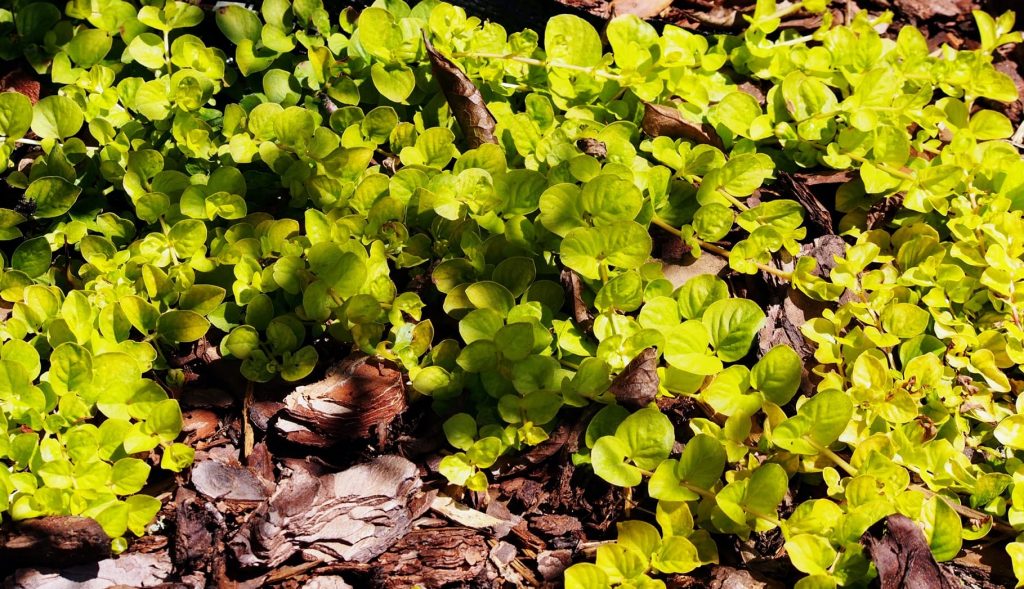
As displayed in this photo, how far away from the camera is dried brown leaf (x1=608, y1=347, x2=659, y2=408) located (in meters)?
1.98

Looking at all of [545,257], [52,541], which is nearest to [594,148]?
[545,257]

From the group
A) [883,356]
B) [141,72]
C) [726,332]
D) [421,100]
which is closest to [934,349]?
[883,356]

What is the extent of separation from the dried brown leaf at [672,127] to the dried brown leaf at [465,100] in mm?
518

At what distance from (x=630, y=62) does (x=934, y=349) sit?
4.10ft

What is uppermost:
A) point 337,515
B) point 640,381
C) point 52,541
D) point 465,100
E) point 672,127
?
point 465,100

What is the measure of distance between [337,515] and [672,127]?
157 centimetres

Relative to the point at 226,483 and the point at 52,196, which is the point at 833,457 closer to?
the point at 226,483

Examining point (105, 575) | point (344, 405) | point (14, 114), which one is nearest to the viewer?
point (105, 575)

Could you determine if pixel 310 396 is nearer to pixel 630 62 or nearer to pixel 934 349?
pixel 630 62

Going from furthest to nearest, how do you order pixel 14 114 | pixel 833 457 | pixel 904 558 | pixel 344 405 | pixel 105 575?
pixel 14 114 → pixel 344 405 → pixel 833 457 → pixel 105 575 → pixel 904 558

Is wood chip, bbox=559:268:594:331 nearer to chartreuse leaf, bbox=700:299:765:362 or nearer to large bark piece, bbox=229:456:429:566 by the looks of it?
chartreuse leaf, bbox=700:299:765:362

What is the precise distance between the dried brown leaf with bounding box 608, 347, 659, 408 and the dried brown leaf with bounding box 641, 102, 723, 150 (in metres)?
0.96

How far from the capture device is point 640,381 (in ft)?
6.51

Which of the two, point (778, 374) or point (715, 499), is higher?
point (778, 374)
